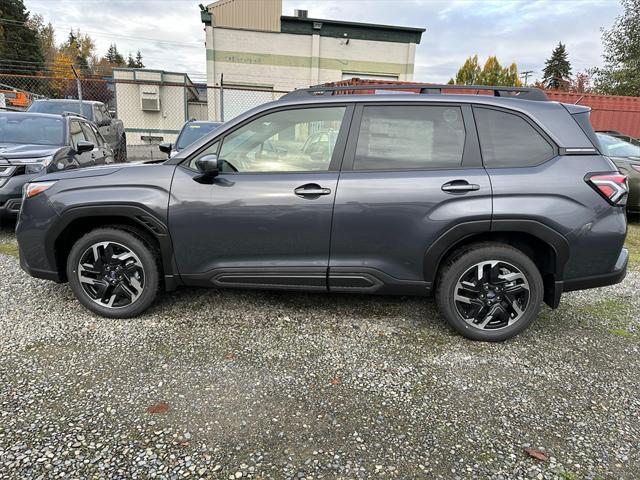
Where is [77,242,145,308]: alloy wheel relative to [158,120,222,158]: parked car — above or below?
A: below

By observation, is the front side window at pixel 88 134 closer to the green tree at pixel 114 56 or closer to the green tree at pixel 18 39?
the green tree at pixel 18 39

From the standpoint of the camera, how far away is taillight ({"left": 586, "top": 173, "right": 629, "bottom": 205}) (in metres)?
3.06

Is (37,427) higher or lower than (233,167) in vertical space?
lower

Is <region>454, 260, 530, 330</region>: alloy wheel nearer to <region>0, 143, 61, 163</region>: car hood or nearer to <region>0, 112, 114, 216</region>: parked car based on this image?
<region>0, 112, 114, 216</region>: parked car

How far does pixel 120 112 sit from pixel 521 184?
18866 millimetres

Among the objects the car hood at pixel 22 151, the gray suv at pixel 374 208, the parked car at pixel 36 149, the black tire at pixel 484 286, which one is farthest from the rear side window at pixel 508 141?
the car hood at pixel 22 151

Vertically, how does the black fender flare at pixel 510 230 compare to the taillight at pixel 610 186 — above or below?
below

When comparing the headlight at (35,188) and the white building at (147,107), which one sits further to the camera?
the white building at (147,107)

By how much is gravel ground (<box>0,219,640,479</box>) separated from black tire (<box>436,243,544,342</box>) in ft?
0.40

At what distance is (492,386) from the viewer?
2.85 meters

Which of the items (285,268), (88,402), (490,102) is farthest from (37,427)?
(490,102)

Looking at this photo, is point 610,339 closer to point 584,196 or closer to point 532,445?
point 584,196

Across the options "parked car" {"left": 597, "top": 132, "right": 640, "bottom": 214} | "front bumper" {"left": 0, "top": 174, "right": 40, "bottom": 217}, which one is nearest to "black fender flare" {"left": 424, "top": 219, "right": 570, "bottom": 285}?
"parked car" {"left": 597, "top": 132, "right": 640, "bottom": 214}

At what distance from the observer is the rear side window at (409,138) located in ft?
10.7
